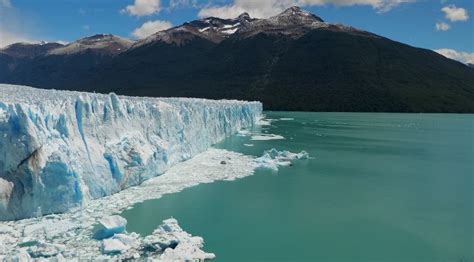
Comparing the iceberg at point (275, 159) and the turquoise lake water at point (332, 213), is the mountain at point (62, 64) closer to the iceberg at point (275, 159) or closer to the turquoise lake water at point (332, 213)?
the iceberg at point (275, 159)

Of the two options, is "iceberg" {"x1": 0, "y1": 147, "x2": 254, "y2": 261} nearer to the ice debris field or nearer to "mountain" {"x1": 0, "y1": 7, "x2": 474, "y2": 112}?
the ice debris field

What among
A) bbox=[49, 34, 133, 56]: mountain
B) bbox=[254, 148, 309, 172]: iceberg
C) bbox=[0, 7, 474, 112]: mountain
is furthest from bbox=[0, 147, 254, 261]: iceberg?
bbox=[49, 34, 133, 56]: mountain

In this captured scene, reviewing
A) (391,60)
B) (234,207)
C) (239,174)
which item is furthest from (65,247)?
(391,60)

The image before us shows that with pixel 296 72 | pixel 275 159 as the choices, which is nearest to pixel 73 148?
pixel 275 159

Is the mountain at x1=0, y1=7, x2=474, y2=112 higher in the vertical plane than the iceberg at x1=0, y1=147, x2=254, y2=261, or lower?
higher

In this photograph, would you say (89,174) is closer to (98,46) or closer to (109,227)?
(109,227)

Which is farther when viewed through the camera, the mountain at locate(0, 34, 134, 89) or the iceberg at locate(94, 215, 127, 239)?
the mountain at locate(0, 34, 134, 89)

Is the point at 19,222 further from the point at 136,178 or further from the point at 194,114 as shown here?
the point at 194,114
